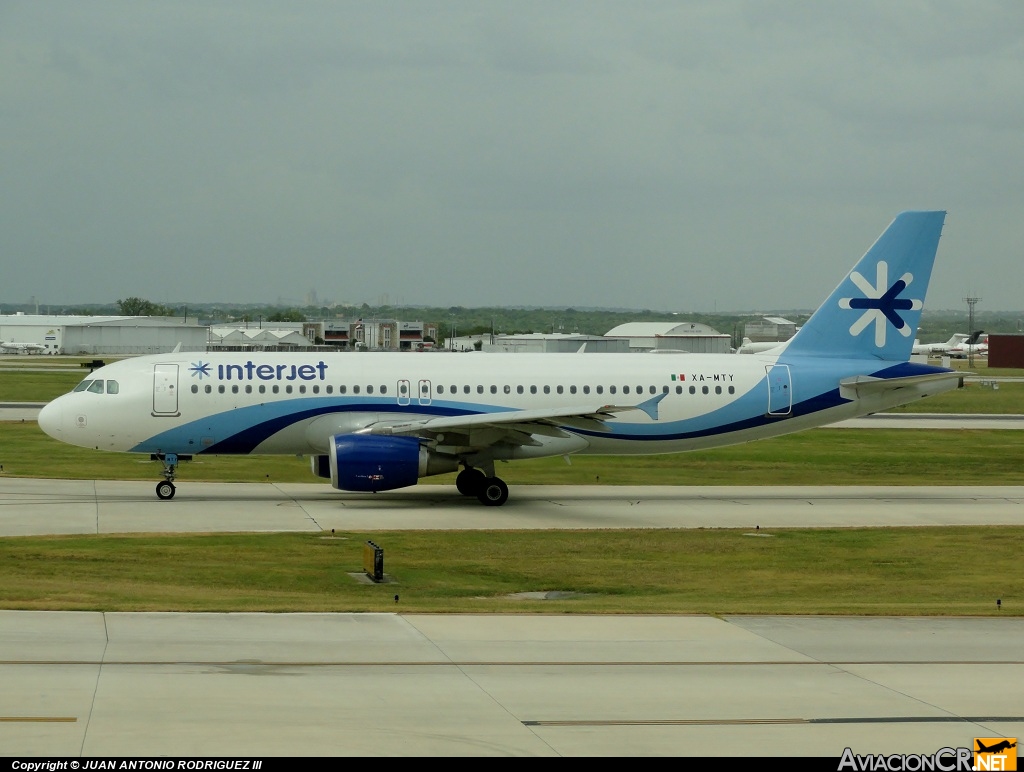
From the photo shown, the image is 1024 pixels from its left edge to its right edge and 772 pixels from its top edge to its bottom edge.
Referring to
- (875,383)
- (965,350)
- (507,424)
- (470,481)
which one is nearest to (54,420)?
(470,481)

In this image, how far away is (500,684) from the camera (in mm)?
15234

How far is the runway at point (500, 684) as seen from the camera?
12.7m

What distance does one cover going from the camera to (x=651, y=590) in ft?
78.3

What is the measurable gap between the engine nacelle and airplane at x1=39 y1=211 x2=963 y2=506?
0.04 meters

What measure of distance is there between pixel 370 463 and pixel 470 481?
408 centimetres

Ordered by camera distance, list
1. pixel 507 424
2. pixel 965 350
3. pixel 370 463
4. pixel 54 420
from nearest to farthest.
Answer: pixel 370 463 < pixel 507 424 < pixel 54 420 < pixel 965 350

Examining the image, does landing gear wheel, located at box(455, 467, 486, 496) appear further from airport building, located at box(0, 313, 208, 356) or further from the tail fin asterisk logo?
airport building, located at box(0, 313, 208, 356)

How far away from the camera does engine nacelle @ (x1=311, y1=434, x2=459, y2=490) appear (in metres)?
32.4

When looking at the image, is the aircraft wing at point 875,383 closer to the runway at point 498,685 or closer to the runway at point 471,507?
the runway at point 471,507

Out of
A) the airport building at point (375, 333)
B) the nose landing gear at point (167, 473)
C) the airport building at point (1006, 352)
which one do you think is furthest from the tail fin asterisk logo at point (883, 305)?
the airport building at point (375, 333)

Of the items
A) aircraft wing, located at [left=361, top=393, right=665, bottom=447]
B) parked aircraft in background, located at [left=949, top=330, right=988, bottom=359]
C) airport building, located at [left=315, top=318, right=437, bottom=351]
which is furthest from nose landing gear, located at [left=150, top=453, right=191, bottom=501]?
parked aircraft in background, located at [left=949, top=330, right=988, bottom=359]

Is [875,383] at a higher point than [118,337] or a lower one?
higher

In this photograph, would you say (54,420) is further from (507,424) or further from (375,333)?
(375,333)

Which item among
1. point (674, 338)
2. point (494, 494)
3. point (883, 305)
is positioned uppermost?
point (883, 305)
